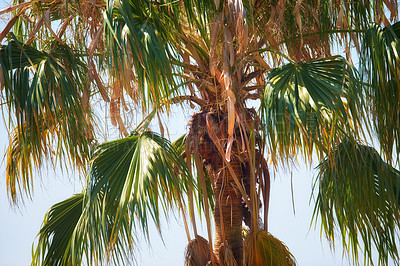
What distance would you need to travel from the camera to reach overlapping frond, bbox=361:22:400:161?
2.98m

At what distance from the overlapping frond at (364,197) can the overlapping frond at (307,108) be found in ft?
0.93

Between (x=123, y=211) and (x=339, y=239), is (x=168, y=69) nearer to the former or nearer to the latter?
(x=123, y=211)

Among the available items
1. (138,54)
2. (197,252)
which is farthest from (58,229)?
(138,54)

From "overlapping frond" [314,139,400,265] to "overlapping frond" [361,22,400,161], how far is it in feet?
0.51

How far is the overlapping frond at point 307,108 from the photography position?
8.85 ft

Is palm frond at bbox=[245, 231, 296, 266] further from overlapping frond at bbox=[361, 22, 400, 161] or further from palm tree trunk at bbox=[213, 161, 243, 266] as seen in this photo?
overlapping frond at bbox=[361, 22, 400, 161]

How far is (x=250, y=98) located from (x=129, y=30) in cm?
115

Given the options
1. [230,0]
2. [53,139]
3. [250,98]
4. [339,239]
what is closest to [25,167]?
[53,139]

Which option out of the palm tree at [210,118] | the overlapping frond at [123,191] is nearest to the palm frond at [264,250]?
the palm tree at [210,118]

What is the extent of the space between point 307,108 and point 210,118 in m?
0.96

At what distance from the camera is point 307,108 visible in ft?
8.82

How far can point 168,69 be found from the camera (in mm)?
2971

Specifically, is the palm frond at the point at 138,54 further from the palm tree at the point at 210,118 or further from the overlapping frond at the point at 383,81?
the overlapping frond at the point at 383,81

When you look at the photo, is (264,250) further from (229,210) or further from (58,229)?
(58,229)
